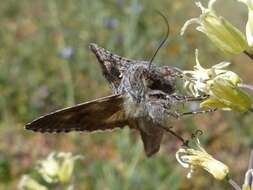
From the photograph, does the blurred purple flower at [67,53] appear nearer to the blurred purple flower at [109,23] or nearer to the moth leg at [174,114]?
the blurred purple flower at [109,23]

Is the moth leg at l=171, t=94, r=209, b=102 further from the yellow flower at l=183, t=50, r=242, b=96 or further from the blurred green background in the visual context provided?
the blurred green background

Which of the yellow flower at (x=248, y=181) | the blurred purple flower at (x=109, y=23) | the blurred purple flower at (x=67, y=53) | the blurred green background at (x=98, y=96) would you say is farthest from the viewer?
the blurred purple flower at (x=109, y=23)

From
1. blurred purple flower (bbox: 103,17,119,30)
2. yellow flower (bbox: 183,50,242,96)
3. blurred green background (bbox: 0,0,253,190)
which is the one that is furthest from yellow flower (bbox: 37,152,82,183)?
blurred purple flower (bbox: 103,17,119,30)

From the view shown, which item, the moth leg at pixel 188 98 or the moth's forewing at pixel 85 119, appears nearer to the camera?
the moth leg at pixel 188 98

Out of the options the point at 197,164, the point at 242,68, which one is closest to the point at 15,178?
the point at 197,164

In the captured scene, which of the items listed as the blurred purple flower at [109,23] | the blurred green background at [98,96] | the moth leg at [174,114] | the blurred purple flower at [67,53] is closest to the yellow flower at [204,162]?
the moth leg at [174,114]

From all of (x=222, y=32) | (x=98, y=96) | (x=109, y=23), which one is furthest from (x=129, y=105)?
(x=98, y=96)
